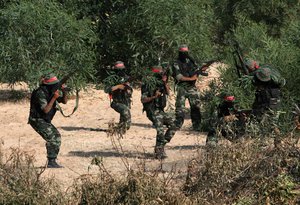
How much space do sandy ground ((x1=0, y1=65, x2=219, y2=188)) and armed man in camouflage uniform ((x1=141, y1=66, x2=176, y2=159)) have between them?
0.38m

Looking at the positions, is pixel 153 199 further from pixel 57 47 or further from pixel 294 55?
pixel 57 47

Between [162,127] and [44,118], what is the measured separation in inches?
83.5

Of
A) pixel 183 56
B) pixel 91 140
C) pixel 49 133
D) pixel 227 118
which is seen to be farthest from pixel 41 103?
pixel 183 56

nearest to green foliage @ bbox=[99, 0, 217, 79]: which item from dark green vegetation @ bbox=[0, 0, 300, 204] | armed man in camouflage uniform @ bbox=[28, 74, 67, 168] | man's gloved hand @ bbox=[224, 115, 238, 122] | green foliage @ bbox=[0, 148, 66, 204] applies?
dark green vegetation @ bbox=[0, 0, 300, 204]

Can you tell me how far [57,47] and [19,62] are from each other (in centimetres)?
108

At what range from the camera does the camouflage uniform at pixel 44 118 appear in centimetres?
1183

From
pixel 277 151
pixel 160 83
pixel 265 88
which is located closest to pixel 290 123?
pixel 265 88

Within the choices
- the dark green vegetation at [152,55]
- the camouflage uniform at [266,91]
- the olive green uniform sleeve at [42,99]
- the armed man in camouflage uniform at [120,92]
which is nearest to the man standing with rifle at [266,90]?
the camouflage uniform at [266,91]

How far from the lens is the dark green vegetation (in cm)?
885

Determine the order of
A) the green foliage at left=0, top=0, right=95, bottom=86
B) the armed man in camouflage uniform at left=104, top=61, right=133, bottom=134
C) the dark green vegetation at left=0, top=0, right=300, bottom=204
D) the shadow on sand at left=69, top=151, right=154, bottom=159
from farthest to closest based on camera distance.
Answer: the green foliage at left=0, top=0, right=95, bottom=86 < the armed man in camouflage uniform at left=104, top=61, right=133, bottom=134 < the shadow on sand at left=69, top=151, right=154, bottom=159 < the dark green vegetation at left=0, top=0, right=300, bottom=204

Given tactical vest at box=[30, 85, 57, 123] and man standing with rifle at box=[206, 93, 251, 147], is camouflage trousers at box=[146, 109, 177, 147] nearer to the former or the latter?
man standing with rifle at box=[206, 93, 251, 147]

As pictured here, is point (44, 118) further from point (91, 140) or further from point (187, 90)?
point (187, 90)

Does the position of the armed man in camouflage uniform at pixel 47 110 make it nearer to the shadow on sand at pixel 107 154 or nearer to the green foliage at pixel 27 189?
the shadow on sand at pixel 107 154

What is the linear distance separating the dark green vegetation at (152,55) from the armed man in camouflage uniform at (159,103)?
182cm
